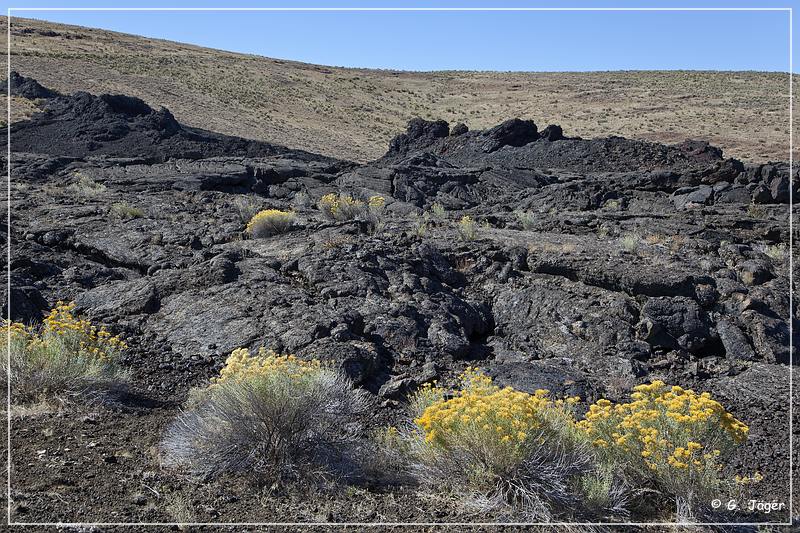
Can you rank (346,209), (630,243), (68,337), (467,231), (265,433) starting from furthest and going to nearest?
1. (346,209)
2. (467,231)
3. (630,243)
4. (68,337)
5. (265,433)

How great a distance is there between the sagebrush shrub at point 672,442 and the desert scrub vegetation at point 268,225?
872cm

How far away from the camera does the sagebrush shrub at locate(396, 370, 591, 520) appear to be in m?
4.77

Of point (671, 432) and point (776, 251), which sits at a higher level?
point (776, 251)

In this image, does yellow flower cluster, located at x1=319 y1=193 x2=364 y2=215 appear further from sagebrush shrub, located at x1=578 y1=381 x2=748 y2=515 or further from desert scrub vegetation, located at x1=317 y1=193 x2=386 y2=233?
sagebrush shrub, located at x1=578 y1=381 x2=748 y2=515

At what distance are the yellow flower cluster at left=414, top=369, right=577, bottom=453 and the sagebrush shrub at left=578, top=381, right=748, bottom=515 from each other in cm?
56

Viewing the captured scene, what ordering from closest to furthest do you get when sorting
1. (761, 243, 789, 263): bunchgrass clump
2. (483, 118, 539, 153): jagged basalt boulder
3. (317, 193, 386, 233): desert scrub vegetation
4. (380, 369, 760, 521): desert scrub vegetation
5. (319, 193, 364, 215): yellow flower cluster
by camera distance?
(380, 369, 760, 521): desert scrub vegetation → (761, 243, 789, 263): bunchgrass clump → (317, 193, 386, 233): desert scrub vegetation → (319, 193, 364, 215): yellow flower cluster → (483, 118, 539, 153): jagged basalt boulder

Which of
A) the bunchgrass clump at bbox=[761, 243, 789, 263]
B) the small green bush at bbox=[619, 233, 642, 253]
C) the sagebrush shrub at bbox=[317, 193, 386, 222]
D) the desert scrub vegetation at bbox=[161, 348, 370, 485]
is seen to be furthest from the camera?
the sagebrush shrub at bbox=[317, 193, 386, 222]

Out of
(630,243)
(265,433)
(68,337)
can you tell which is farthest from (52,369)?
(630,243)

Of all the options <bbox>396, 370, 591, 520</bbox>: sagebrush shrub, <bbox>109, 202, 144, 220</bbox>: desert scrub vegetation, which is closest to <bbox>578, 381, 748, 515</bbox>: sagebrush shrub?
<bbox>396, 370, 591, 520</bbox>: sagebrush shrub

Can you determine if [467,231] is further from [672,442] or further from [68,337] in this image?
[672,442]

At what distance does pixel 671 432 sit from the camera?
16.6ft

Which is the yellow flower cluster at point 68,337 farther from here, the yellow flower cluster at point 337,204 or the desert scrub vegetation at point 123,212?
the yellow flower cluster at point 337,204

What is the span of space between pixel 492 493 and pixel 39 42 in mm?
67352

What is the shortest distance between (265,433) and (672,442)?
2910mm
